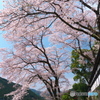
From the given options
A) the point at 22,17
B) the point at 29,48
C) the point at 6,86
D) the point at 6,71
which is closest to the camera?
the point at 22,17

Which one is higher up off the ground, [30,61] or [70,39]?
[70,39]

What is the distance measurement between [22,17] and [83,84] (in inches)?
702

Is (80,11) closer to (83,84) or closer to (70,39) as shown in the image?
(70,39)

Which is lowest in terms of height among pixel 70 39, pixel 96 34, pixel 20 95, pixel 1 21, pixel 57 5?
pixel 20 95

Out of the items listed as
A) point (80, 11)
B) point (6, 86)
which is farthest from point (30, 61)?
point (6, 86)

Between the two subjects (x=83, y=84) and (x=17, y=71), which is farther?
(x=83, y=84)

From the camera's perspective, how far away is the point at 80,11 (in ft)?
28.3

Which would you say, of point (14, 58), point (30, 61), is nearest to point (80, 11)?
point (30, 61)

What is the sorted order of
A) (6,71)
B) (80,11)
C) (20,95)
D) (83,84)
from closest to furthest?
(80,11) → (20,95) → (6,71) → (83,84)

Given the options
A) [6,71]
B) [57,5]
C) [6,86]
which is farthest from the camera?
[6,86]

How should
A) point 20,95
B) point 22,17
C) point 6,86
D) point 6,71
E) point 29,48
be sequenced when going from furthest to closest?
point 6,86, point 29,48, point 6,71, point 20,95, point 22,17

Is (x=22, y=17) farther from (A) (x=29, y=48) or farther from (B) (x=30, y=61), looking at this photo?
(A) (x=29, y=48)

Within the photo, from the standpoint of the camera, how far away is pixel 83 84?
2092 cm

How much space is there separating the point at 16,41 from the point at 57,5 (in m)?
7.16
